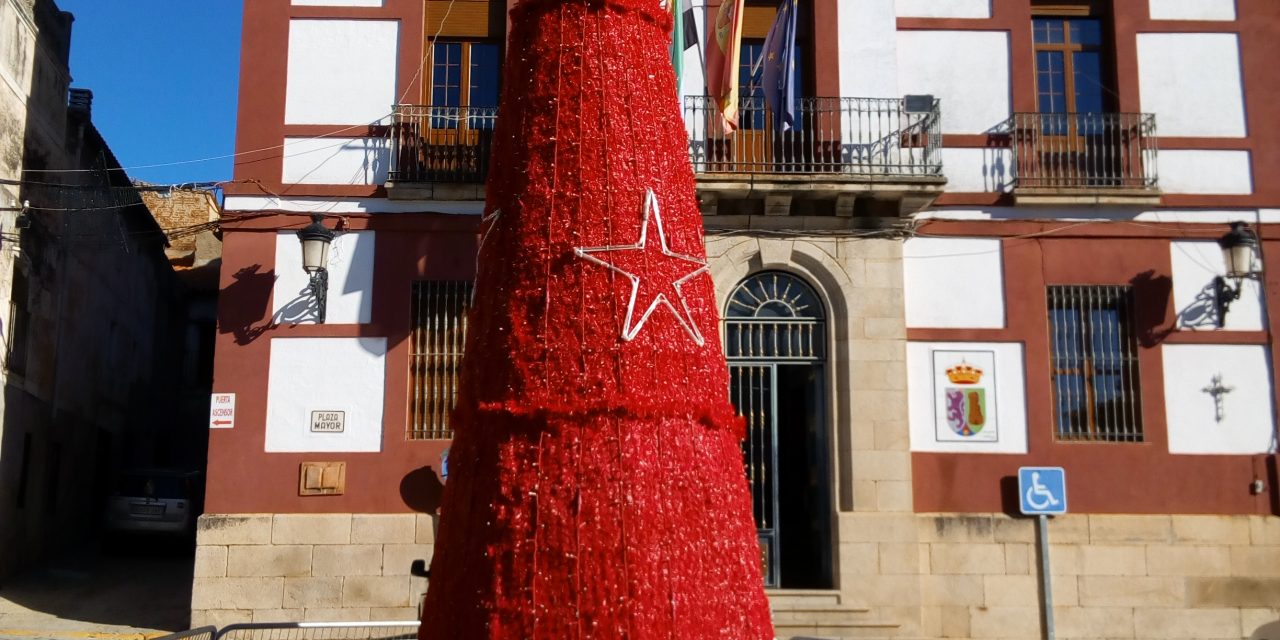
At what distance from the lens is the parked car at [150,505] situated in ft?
44.7

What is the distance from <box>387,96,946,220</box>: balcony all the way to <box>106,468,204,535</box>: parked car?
16.7 feet

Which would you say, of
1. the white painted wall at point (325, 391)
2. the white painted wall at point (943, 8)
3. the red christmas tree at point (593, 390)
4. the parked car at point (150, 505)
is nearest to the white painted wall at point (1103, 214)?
the white painted wall at point (943, 8)

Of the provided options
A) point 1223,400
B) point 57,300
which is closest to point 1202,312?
point 1223,400

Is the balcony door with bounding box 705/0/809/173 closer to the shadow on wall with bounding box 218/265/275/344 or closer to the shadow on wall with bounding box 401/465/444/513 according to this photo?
the shadow on wall with bounding box 401/465/444/513

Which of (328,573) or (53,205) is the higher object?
(53,205)

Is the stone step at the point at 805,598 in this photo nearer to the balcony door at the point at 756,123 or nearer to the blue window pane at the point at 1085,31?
the balcony door at the point at 756,123

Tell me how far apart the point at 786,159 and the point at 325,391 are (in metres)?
5.11

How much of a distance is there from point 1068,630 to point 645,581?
8.38m

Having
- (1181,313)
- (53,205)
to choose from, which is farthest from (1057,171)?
(53,205)

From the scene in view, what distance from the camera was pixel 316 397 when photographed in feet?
36.8

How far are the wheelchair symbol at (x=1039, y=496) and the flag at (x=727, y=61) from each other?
14.6ft

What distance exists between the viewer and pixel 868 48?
39.1ft

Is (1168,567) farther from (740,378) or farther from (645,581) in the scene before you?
(645,581)

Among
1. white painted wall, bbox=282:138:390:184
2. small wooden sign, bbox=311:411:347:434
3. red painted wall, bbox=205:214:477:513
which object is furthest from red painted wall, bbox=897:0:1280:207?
small wooden sign, bbox=311:411:347:434
